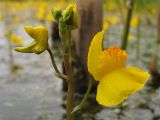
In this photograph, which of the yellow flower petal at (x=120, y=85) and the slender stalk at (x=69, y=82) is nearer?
the yellow flower petal at (x=120, y=85)

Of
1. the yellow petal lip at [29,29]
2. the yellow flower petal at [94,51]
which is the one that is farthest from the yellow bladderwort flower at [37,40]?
the yellow flower petal at [94,51]

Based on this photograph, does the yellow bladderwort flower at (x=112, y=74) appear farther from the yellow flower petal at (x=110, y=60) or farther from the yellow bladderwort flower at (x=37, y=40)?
the yellow bladderwort flower at (x=37, y=40)

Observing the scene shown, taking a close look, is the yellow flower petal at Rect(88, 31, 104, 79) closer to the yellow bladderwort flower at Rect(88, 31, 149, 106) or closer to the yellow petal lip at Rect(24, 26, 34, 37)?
the yellow bladderwort flower at Rect(88, 31, 149, 106)

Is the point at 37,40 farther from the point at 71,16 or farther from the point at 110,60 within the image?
the point at 110,60

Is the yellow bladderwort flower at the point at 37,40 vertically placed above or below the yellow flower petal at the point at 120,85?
above

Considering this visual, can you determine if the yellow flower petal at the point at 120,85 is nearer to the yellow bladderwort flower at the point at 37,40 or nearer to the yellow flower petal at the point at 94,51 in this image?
the yellow flower petal at the point at 94,51

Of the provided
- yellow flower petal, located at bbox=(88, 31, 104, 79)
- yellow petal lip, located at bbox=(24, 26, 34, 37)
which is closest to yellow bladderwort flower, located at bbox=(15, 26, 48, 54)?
yellow petal lip, located at bbox=(24, 26, 34, 37)

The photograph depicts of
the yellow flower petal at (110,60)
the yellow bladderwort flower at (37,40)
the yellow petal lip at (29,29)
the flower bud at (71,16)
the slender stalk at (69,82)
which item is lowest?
the slender stalk at (69,82)

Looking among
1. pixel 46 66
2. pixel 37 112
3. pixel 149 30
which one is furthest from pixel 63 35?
pixel 149 30
